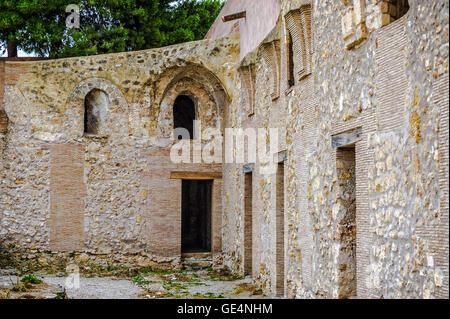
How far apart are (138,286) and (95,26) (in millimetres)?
13909

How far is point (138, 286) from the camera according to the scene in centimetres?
1193

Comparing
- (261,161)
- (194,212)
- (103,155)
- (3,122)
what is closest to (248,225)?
(261,161)

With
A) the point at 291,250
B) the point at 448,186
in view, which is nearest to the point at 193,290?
the point at 291,250

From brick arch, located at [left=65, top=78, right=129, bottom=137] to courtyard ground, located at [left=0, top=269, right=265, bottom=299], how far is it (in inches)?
145

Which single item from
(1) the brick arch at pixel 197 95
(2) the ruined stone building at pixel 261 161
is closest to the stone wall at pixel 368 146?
(2) the ruined stone building at pixel 261 161

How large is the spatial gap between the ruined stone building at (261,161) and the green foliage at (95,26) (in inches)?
211

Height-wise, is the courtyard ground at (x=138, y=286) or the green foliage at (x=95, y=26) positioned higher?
the green foliage at (x=95, y=26)

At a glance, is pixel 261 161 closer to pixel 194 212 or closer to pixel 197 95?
pixel 197 95

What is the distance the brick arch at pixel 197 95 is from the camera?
14.7 m

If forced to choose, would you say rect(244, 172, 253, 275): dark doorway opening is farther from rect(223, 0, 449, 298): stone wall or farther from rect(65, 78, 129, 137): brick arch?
rect(65, 78, 129, 137): brick arch

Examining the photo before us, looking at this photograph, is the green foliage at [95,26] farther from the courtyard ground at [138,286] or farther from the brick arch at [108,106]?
the courtyard ground at [138,286]

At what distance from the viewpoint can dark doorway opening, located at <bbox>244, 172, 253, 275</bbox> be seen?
1240 cm

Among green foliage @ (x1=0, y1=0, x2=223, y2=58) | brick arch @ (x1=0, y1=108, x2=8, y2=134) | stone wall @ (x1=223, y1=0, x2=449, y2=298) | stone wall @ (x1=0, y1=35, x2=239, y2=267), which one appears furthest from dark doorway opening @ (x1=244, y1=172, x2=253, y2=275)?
green foliage @ (x1=0, y1=0, x2=223, y2=58)

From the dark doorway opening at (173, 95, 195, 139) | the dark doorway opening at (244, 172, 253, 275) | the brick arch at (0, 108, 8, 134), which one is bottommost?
the dark doorway opening at (244, 172, 253, 275)
